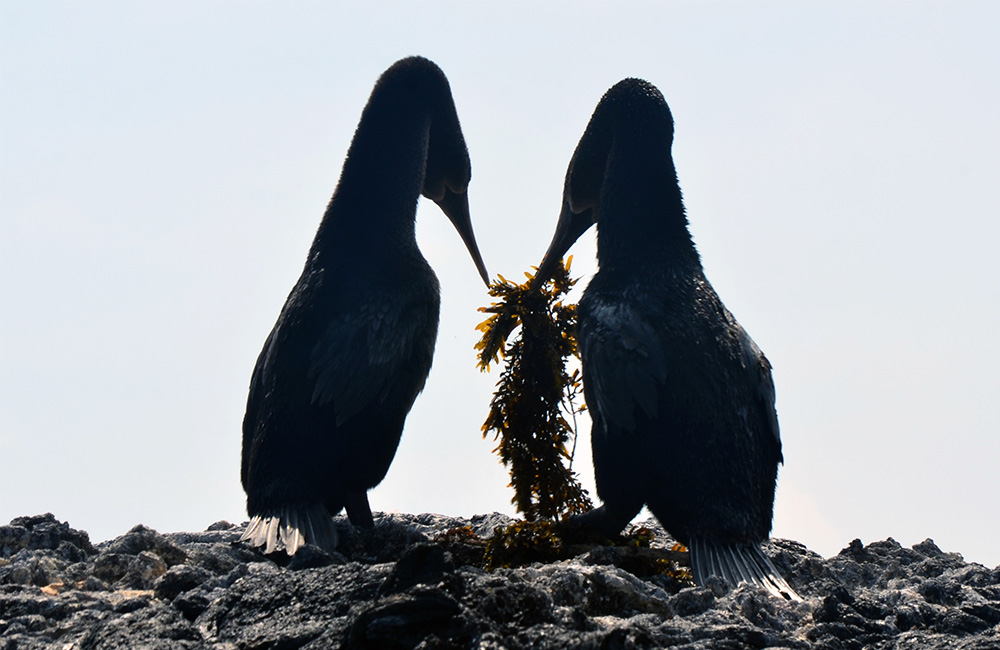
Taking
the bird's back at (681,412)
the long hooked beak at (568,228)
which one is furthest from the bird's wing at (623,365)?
the long hooked beak at (568,228)

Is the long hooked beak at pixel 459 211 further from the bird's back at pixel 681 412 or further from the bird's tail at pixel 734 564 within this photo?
the bird's tail at pixel 734 564

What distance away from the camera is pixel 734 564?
633 centimetres

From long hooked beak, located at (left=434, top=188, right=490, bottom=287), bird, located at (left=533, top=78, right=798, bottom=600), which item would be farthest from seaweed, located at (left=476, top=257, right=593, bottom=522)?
long hooked beak, located at (left=434, top=188, right=490, bottom=287)

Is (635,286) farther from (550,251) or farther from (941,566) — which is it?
(941,566)

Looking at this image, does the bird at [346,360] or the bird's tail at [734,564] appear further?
the bird at [346,360]

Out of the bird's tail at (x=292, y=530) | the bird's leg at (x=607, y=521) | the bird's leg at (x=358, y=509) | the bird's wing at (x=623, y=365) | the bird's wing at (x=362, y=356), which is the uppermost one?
the bird's wing at (x=362, y=356)

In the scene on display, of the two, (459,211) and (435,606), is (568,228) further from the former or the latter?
(435,606)

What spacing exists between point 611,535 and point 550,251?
98.1 inches

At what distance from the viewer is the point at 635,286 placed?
7238 mm

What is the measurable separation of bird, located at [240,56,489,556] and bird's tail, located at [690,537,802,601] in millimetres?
2136

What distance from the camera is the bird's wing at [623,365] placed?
6801 millimetres

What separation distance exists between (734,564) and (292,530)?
8.33 feet

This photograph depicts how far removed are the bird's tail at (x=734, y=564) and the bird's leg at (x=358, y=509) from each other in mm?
2261

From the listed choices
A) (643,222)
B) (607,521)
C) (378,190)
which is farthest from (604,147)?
(607,521)
